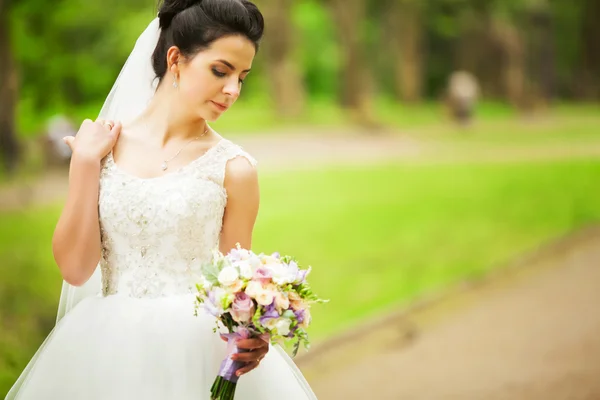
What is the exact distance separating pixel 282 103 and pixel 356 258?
4.83 meters

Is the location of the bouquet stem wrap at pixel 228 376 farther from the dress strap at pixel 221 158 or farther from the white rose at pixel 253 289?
the dress strap at pixel 221 158

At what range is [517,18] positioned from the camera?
13945 millimetres

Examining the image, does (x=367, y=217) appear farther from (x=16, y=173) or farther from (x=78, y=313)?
(x=78, y=313)

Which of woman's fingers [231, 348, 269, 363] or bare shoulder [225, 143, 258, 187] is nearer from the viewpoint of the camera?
woman's fingers [231, 348, 269, 363]

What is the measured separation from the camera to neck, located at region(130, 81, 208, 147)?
223 cm

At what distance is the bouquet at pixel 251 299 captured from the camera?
188cm

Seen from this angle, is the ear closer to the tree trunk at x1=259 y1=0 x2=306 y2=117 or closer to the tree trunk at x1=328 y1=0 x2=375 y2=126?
the tree trunk at x1=259 y1=0 x2=306 y2=117

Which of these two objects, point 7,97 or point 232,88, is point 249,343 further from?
point 7,97

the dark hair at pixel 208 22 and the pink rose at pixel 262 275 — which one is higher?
the dark hair at pixel 208 22

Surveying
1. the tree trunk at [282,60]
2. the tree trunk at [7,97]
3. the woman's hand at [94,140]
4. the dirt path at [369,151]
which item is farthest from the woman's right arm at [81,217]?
the tree trunk at [282,60]

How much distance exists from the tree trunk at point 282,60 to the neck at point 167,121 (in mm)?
10185

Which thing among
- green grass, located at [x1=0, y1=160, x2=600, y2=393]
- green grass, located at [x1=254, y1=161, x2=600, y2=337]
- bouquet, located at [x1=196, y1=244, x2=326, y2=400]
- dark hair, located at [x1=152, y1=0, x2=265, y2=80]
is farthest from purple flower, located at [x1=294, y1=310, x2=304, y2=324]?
green grass, located at [x1=254, y1=161, x2=600, y2=337]

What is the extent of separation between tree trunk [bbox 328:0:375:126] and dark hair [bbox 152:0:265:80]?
1055cm

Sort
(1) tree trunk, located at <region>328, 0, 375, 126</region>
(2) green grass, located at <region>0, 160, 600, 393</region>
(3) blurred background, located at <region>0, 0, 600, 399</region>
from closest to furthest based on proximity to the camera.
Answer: (3) blurred background, located at <region>0, 0, 600, 399</region> → (2) green grass, located at <region>0, 160, 600, 393</region> → (1) tree trunk, located at <region>328, 0, 375, 126</region>
